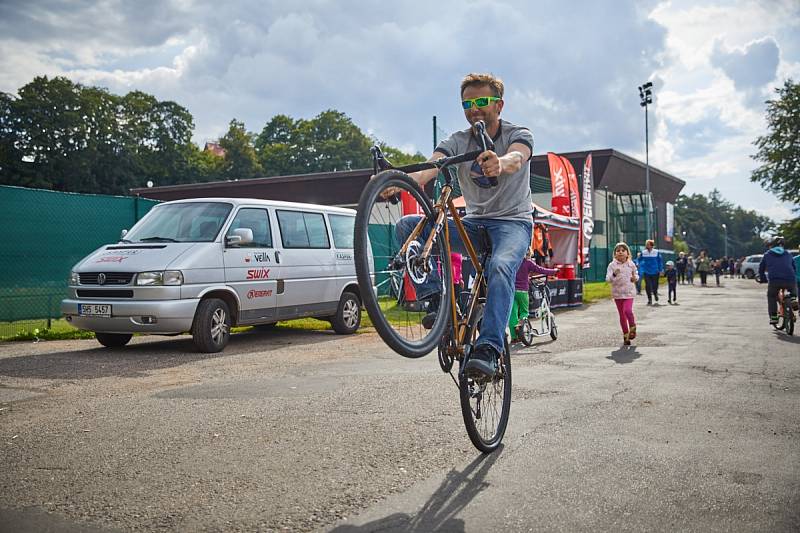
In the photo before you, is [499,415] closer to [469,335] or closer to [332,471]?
[469,335]

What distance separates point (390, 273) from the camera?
411 centimetres

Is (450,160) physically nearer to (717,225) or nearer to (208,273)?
(208,273)

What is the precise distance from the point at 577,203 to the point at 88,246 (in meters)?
14.7

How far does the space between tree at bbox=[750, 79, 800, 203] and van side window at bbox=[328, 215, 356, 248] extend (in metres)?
50.7

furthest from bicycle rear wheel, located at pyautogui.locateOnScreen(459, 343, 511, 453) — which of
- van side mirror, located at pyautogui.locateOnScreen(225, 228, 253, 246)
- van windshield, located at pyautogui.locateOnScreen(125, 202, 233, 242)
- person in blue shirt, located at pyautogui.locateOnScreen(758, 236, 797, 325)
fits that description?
person in blue shirt, located at pyautogui.locateOnScreen(758, 236, 797, 325)

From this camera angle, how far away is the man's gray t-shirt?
4.58m

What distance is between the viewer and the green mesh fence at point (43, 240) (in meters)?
12.6

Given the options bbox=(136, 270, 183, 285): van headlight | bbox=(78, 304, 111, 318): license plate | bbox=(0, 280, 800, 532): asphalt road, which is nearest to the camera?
bbox=(0, 280, 800, 532): asphalt road

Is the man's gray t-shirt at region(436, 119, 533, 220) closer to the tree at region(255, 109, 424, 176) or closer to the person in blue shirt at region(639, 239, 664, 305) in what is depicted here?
the person in blue shirt at region(639, 239, 664, 305)

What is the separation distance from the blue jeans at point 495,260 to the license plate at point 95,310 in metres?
6.61

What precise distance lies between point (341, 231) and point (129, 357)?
4532 mm

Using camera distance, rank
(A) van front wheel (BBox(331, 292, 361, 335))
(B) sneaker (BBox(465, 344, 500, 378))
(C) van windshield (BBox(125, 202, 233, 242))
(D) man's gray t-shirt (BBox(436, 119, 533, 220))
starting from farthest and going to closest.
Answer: (A) van front wheel (BBox(331, 292, 361, 335))
(C) van windshield (BBox(125, 202, 233, 242))
(D) man's gray t-shirt (BBox(436, 119, 533, 220))
(B) sneaker (BBox(465, 344, 500, 378))

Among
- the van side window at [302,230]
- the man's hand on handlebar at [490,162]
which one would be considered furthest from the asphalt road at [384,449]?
the van side window at [302,230]

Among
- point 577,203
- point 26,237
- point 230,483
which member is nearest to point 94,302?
point 26,237
